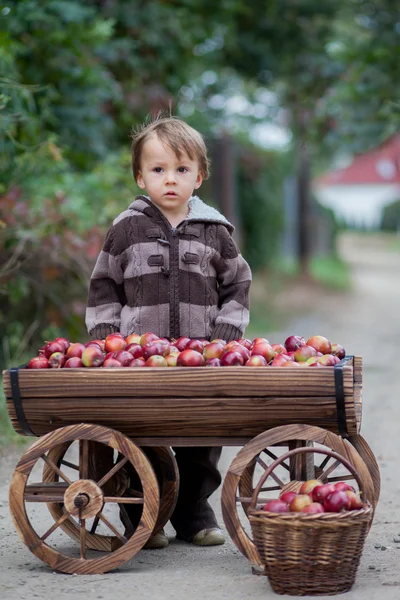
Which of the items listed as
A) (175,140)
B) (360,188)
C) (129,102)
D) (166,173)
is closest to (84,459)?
(166,173)

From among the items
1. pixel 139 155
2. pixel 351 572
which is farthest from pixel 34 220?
pixel 351 572

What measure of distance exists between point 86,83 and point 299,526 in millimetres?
6152

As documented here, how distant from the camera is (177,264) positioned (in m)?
4.53

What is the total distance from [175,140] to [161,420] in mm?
1150

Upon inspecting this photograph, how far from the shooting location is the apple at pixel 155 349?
162 inches

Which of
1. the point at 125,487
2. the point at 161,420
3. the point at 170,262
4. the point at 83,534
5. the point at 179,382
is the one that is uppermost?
the point at 170,262

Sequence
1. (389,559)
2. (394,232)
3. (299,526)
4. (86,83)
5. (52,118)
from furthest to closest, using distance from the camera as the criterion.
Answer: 1. (394,232)
2. (86,83)
3. (52,118)
4. (389,559)
5. (299,526)

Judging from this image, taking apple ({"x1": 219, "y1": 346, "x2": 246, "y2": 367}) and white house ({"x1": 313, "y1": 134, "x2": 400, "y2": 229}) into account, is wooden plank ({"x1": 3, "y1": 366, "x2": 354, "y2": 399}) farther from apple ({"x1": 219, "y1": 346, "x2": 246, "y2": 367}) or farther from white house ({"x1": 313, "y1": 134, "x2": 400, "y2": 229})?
white house ({"x1": 313, "y1": 134, "x2": 400, "y2": 229})

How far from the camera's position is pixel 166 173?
14.7 ft

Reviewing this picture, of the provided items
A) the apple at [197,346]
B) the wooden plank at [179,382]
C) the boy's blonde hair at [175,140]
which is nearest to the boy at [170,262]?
the boy's blonde hair at [175,140]

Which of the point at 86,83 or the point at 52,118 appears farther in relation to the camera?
the point at 86,83

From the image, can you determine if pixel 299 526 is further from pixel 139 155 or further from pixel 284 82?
pixel 284 82

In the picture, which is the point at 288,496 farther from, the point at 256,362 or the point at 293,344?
the point at 293,344

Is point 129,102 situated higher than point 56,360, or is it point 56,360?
point 129,102
